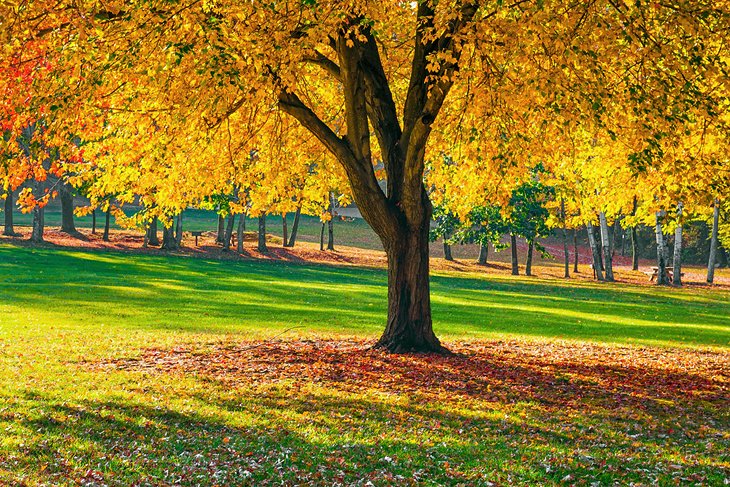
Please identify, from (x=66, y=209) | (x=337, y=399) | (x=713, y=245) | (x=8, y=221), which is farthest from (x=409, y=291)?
(x=66, y=209)

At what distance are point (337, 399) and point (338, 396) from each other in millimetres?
211

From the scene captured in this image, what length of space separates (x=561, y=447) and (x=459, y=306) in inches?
796

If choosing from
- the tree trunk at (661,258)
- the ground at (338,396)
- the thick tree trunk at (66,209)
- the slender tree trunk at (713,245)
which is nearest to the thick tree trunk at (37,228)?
the thick tree trunk at (66,209)

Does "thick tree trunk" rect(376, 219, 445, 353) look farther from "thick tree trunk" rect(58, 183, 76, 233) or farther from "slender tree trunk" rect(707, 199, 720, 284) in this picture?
"thick tree trunk" rect(58, 183, 76, 233)

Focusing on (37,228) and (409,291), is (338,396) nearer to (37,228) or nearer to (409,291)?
(409,291)

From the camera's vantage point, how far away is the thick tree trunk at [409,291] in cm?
1555

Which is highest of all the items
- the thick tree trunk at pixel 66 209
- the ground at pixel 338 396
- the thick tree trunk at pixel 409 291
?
the thick tree trunk at pixel 66 209

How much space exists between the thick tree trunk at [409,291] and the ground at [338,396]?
0.59 meters

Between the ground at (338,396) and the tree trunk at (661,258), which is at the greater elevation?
the tree trunk at (661,258)

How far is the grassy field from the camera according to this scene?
8.17m

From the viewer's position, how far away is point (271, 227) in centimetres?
8312

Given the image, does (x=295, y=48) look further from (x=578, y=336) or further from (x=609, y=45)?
(x=578, y=336)

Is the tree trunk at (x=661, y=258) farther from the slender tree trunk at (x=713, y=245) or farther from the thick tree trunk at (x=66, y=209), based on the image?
the thick tree trunk at (x=66, y=209)

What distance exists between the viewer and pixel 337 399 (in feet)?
38.0
